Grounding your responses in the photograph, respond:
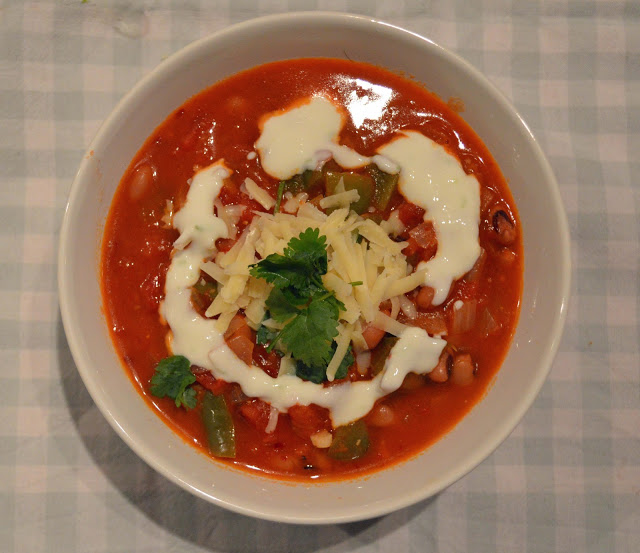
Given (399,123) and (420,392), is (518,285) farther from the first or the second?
(399,123)

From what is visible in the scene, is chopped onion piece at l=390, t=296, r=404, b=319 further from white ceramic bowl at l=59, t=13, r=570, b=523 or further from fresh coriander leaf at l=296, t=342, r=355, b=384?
white ceramic bowl at l=59, t=13, r=570, b=523

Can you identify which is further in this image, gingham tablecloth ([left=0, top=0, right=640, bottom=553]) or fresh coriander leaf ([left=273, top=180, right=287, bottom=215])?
gingham tablecloth ([left=0, top=0, right=640, bottom=553])

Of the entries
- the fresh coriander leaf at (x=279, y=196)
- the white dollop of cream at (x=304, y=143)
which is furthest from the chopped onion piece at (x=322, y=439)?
the white dollop of cream at (x=304, y=143)

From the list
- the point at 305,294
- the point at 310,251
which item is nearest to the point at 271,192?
the point at 310,251

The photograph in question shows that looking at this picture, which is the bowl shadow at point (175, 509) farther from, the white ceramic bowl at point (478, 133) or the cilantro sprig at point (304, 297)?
the cilantro sprig at point (304, 297)

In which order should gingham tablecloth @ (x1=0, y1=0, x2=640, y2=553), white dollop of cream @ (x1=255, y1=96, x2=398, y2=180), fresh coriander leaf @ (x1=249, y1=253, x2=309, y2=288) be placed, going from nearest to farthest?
fresh coriander leaf @ (x1=249, y1=253, x2=309, y2=288), white dollop of cream @ (x1=255, y1=96, x2=398, y2=180), gingham tablecloth @ (x1=0, y1=0, x2=640, y2=553)

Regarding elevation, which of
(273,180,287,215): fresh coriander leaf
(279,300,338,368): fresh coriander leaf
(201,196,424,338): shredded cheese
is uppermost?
(273,180,287,215): fresh coriander leaf

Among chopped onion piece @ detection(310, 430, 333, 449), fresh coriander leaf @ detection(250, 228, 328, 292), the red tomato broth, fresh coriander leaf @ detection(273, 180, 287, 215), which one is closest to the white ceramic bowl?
the red tomato broth

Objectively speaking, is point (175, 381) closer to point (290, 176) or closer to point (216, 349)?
point (216, 349)
